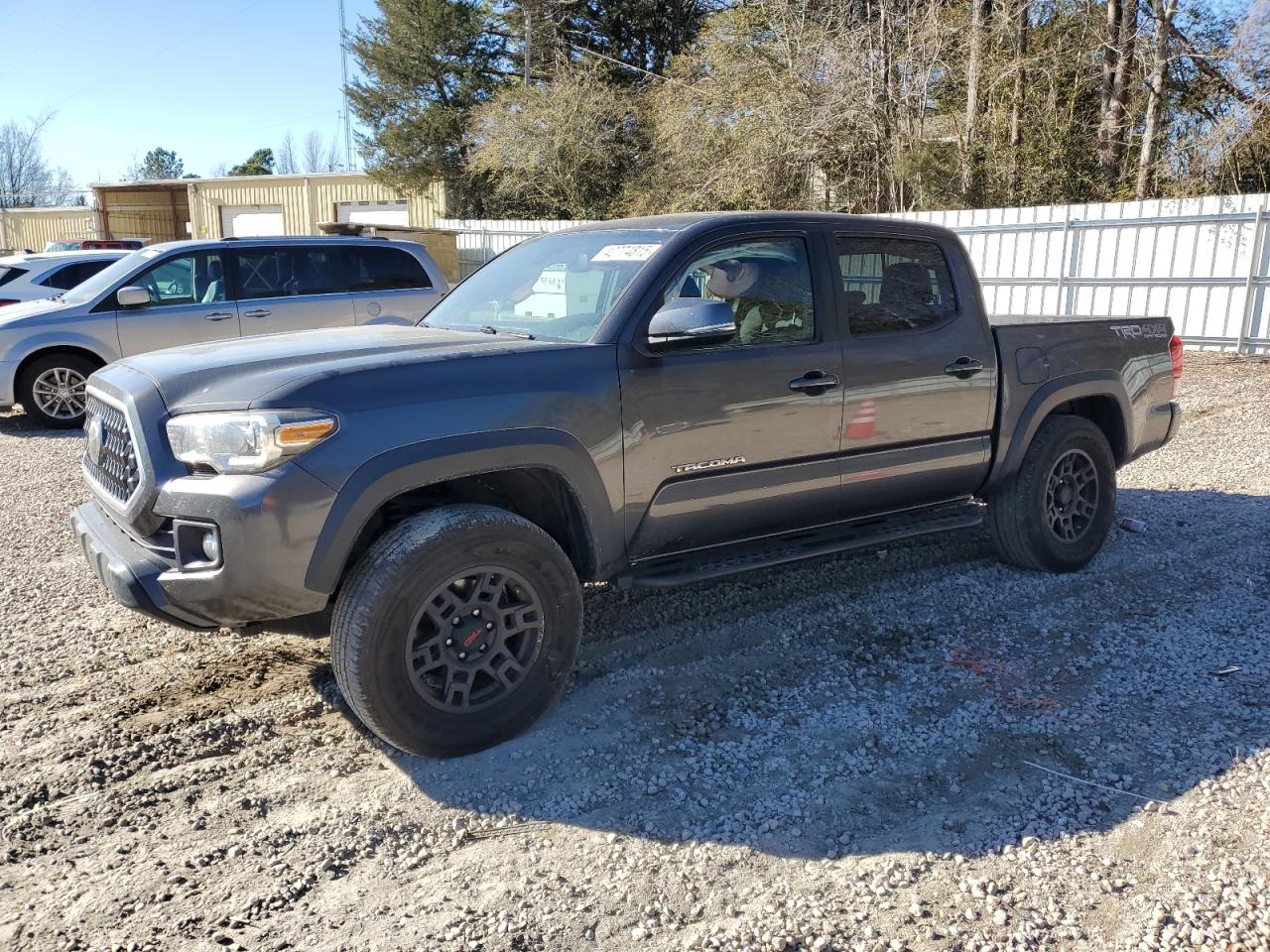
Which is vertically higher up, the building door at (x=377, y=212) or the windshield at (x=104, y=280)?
the building door at (x=377, y=212)

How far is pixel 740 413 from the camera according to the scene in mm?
4055

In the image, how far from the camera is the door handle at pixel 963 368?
479 cm

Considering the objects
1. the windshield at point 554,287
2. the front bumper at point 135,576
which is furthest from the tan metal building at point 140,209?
the front bumper at point 135,576

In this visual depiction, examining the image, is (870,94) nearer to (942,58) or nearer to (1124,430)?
(942,58)

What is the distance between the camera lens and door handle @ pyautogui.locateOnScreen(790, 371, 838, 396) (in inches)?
166

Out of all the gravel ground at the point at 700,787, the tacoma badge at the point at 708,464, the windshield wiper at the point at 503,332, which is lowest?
the gravel ground at the point at 700,787

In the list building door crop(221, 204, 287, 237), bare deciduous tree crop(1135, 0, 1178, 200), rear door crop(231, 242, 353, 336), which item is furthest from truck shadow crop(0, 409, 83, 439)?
building door crop(221, 204, 287, 237)

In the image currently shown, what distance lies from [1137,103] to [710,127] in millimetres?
9663

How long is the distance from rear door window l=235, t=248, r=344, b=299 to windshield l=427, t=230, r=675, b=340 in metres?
5.60

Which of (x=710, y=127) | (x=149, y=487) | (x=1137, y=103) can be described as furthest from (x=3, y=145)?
(x=149, y=487)

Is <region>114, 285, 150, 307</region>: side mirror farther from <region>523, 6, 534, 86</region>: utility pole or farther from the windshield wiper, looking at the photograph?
<region>523, 6, 534, 86</region>: utility pole

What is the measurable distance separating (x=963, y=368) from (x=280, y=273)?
7.39 meters

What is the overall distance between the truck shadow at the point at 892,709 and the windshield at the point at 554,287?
148 cm

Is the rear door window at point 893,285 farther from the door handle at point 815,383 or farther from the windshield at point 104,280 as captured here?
the windshield at point 104,280
